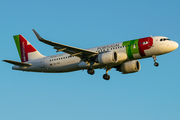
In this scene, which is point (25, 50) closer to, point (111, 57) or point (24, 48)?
point (24, 48)

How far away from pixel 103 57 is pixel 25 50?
1582 cm

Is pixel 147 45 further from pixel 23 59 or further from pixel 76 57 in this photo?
pixel 23 59

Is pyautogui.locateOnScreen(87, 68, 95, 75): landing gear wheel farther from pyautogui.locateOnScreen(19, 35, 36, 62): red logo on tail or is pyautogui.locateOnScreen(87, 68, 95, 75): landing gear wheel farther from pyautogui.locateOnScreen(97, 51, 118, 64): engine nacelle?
pyautogui.locateOnScreen(19, 35, 36, 62): red logo on tail

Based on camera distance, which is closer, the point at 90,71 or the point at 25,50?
the point at 90,71

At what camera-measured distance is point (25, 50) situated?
53.8m

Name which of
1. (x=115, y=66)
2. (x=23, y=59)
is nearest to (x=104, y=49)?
(x=115, y=66)

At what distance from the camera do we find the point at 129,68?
4962 centimetres

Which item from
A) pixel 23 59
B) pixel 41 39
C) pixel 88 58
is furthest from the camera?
pixel 23 59

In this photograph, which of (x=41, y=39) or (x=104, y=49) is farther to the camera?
(x=104, y=49)

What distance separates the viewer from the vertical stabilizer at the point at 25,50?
52.7 m

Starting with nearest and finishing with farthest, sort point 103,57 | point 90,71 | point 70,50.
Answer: point 103,57 < point 70,50 < point 90,71

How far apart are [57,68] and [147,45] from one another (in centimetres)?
1348

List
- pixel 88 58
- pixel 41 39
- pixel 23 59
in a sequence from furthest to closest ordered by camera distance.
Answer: pixel 23 59, pixel 88 58, pixel 41 39

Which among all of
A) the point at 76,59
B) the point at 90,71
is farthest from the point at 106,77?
the point at 76,59
